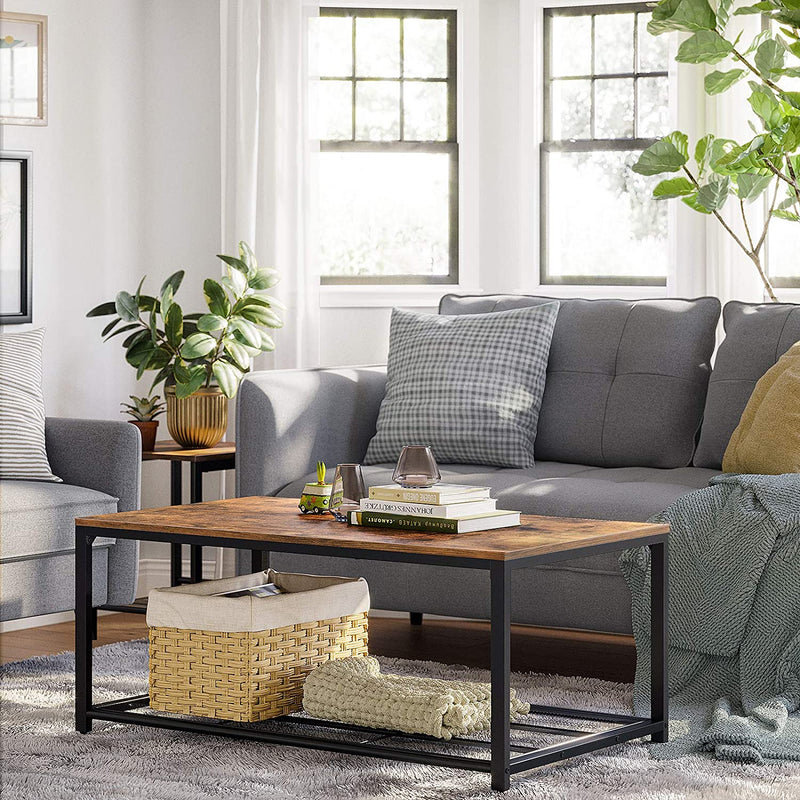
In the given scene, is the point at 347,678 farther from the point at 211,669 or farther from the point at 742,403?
the point at 742,403

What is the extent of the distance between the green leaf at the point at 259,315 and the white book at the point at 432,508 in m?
1.82

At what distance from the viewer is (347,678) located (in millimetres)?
2896

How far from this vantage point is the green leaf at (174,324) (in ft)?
14.7

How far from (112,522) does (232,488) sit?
2220 millimetres

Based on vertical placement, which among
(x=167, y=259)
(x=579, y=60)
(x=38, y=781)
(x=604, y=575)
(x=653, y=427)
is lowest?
(x=38, y=781)

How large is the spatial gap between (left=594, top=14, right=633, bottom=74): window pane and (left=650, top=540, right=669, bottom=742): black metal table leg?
9.39 ft

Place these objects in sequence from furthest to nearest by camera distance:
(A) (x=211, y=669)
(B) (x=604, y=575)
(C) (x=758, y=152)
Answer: (C) (x=758, y=152) < (B) (x=604, y=575) < (A) (x=211, y=669)

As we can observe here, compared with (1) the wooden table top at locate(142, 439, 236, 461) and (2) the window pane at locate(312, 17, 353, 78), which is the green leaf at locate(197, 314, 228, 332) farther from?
(2) the window pane at locate(312, 17, 353, 78)

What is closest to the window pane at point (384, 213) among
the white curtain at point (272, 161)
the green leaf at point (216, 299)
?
the white curtain at point (272, 161)

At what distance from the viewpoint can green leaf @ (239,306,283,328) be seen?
4609 millimetres

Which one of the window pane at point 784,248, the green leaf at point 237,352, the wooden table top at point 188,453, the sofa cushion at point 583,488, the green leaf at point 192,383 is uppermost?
the window pane at point 784,248

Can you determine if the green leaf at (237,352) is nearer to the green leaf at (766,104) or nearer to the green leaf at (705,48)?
the green leaf at (705,48)

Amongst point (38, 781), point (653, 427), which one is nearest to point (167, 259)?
point (653, 427)

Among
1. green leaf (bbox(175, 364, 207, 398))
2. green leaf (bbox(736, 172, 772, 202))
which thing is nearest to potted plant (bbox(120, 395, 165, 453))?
green leaf (bbox(175, 364, 207, 398))
